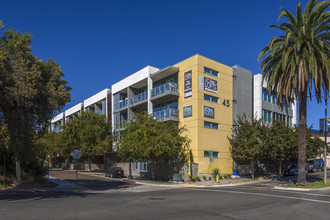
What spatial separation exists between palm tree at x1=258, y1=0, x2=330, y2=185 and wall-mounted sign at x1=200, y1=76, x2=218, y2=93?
966 cm

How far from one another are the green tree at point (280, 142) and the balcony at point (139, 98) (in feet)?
55.0

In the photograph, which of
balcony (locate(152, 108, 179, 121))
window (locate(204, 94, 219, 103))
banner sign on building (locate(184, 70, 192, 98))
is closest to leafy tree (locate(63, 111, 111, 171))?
balcony (locate(152, 108, 179, 121))

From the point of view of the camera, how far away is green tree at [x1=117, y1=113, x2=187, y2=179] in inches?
1200

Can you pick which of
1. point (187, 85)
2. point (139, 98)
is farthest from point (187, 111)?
point (139, 98)

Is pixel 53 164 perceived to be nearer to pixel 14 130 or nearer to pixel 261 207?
pixel 14 130

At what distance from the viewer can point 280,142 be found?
1400 inches

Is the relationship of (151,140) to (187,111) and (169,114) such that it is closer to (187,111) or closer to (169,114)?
(169,114)

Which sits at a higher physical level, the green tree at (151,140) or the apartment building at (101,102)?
the apartment building at (101,102)

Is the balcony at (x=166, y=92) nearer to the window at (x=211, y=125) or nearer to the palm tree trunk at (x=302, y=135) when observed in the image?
the window at (x=211, y=125)

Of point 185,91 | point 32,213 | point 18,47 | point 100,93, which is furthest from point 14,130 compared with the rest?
point 100,93

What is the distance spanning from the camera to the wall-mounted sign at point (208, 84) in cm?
3516

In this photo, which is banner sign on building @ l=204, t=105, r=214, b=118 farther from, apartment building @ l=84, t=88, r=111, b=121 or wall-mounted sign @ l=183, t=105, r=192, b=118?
apartment building @ l=84, t=88, r=111, b=121

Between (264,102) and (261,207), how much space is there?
31644mm

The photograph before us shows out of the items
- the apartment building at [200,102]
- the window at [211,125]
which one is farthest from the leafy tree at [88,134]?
the window at [211,125]
